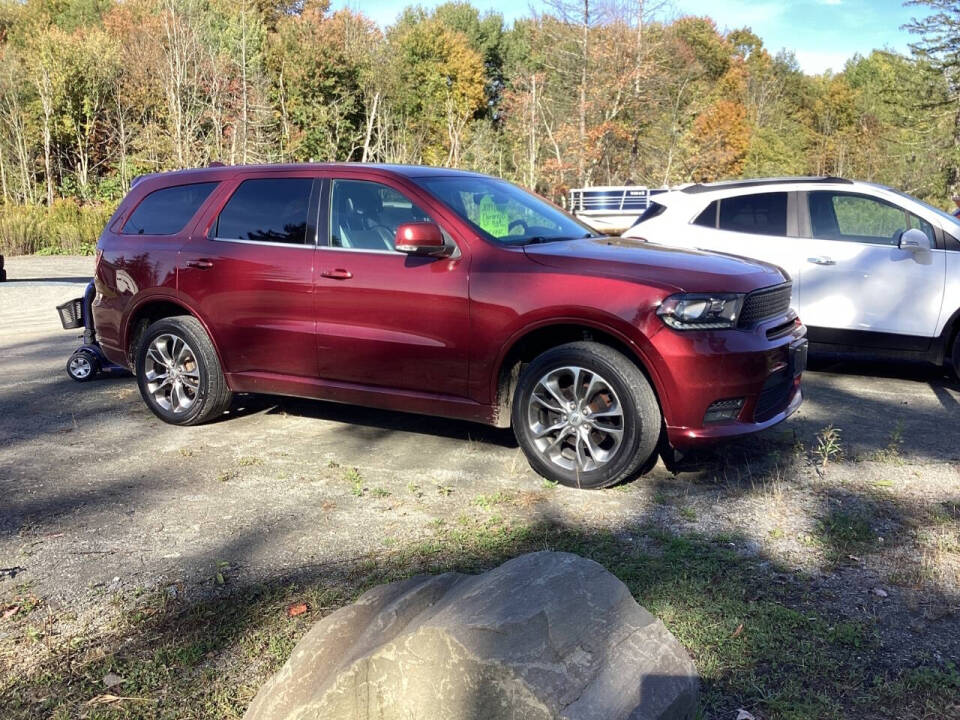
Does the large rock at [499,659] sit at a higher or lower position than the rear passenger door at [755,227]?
lower

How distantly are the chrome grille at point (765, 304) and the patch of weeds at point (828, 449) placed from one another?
2.87 ft

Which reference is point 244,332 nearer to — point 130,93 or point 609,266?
point 609,266

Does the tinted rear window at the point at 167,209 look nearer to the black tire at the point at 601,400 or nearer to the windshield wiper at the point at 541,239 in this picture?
the windshield wiper at the point at 541,239

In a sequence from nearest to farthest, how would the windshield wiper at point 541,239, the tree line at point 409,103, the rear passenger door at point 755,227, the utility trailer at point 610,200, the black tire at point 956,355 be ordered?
the windshield wiper at point 541,239 → the black tire at point 956,355 → the rear passenger door at point 755,227 → the utility trailer at point 610,200 → the tree line at point 409,103

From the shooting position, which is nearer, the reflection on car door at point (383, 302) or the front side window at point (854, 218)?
the reflection on car door at point (383, 302)

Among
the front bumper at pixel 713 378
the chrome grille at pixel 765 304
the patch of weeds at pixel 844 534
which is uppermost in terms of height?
the chrome grille at pixel 765 304

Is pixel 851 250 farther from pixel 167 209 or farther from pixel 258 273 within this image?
pixel 167 209

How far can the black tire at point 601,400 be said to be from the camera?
4.80 meters

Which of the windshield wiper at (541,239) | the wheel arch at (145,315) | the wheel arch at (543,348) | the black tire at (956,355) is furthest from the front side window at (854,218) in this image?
the wheel arch at (145,315)

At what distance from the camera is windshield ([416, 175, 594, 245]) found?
5.49 meters

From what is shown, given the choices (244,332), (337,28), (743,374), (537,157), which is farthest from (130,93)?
(743,374)

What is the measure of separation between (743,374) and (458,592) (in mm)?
2621

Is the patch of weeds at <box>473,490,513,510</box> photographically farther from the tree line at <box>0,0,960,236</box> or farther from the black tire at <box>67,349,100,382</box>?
the tree line at <box>0,0,960,236</box>

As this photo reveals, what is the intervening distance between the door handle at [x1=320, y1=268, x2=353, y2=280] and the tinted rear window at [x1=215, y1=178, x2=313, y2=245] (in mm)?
344
